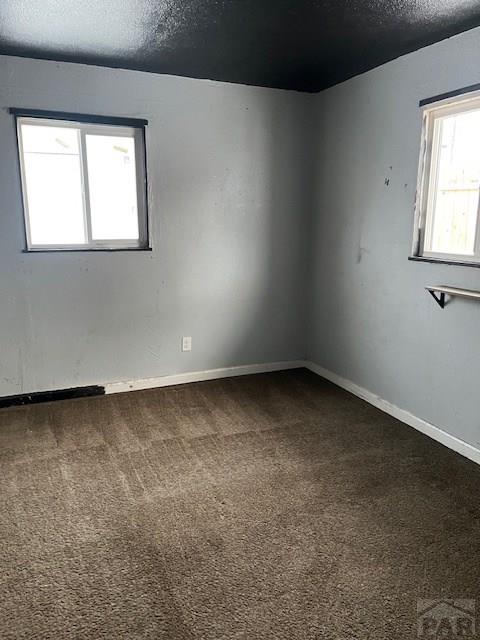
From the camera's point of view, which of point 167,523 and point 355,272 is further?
point 355,272

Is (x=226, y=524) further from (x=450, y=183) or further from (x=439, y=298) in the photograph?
(x=450, y=183)

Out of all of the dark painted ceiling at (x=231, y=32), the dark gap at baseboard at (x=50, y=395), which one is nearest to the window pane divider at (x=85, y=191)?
the dark painted ceiling at (x=231, y=32)

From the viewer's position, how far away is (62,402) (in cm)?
344

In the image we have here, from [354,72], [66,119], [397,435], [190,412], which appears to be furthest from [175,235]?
[397,435]

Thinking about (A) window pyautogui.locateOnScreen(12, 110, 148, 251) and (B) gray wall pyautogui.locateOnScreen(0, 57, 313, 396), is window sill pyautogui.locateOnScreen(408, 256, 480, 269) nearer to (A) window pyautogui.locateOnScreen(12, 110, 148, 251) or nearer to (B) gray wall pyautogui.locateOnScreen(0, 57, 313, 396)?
(B) gray wall pyautogui.locateOnScreen(0, 57, 313, 396)

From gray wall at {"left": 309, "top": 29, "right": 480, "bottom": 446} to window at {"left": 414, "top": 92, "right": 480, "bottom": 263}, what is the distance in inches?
3.2

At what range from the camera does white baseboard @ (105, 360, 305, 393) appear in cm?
366

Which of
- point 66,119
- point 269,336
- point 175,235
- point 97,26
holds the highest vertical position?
point 97,26

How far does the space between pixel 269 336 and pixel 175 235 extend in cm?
120

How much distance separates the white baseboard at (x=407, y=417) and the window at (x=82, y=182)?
6.19ft

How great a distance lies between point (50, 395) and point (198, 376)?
3.73 ft

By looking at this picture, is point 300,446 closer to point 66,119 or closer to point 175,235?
point 175,235

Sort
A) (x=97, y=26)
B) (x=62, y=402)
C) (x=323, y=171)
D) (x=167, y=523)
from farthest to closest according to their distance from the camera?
(x=323, y=171), (x=62, y=402), (x=97, y=26), (x=167, y=523)

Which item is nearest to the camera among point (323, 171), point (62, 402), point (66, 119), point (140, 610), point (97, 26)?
point (140, 610)
